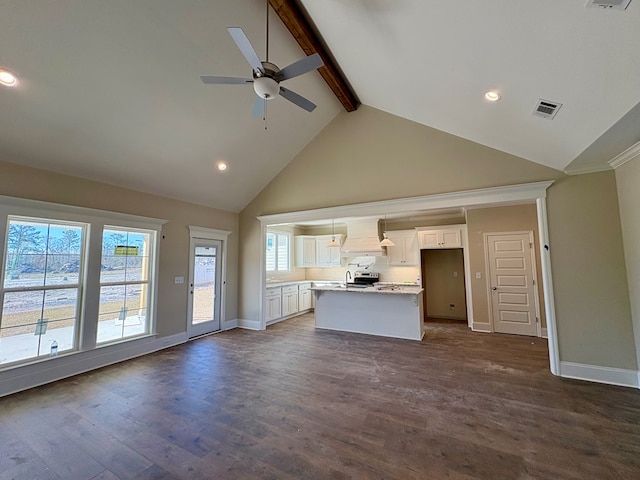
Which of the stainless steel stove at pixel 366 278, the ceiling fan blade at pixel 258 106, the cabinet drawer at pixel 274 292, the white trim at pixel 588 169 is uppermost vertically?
the ceiling fan blade at pixel 258 106

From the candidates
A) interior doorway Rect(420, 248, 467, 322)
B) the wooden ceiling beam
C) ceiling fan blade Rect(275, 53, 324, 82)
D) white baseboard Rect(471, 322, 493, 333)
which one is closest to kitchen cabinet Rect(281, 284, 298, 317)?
interior doorway Rect(420, 248, 467, 322)

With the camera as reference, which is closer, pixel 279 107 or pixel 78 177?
pixel 78 177

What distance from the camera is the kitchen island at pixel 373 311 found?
5.02 m

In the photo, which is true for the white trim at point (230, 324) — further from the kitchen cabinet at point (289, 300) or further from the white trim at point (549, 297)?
the white trim at point (549, 297)

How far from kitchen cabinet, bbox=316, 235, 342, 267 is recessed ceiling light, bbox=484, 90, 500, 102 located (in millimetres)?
5212

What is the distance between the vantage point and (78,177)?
383 cm

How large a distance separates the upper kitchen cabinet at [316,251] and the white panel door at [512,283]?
3917 mm

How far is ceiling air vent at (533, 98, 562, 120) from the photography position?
2.60 meters

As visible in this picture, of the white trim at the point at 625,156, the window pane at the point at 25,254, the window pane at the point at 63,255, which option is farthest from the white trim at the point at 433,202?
the window pane at the point at 25,254

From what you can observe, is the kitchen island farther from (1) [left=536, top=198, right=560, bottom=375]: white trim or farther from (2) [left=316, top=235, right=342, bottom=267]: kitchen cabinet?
(2) [left=316, top=235, right=342, bottom=267]: kitchen cabinet

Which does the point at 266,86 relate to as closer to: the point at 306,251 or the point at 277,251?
the point at 277,251

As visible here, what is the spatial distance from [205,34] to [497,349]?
631 cm

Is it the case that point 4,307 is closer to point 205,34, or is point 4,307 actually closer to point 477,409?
A: point 205,34

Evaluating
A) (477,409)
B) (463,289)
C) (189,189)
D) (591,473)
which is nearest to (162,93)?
(189,189)
